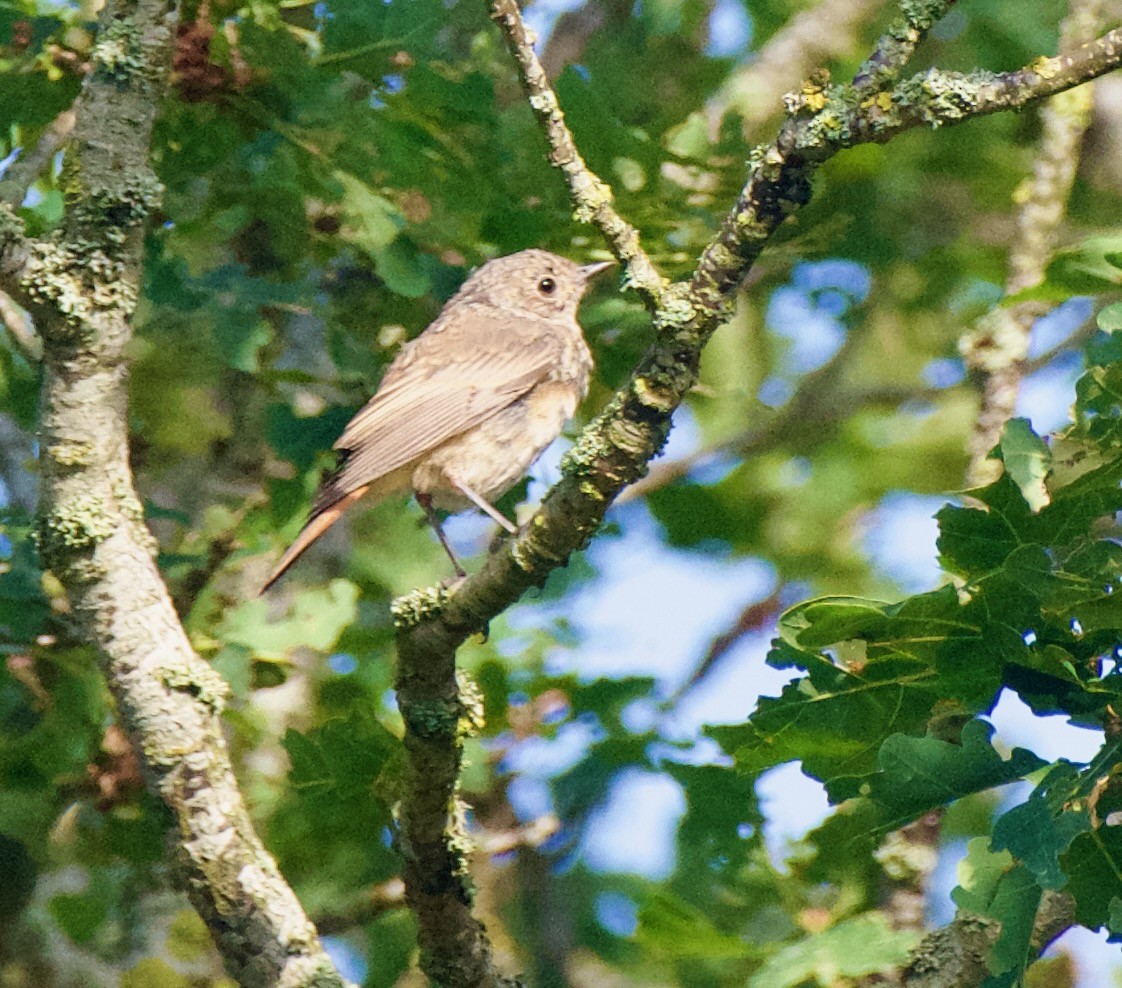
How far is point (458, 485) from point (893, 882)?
6.06ft

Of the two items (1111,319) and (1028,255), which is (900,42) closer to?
(1111,319)

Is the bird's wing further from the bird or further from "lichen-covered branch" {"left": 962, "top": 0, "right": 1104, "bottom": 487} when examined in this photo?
"lichen-covered branch" {"left": 962, "top": 0, "right": 1104, "bottom": 487}

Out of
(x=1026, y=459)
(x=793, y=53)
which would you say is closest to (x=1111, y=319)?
(x=1026, y=459)

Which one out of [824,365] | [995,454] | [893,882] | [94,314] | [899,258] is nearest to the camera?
[995,454]

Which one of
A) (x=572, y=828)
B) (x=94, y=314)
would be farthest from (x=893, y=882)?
(x=94, y=314)

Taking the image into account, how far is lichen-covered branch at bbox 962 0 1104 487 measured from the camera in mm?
5180

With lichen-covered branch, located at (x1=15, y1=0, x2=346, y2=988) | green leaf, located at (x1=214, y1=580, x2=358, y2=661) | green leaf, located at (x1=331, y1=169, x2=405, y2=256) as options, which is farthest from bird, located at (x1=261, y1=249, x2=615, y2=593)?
lichen-covered branch, located at (x1=15, y1=0, x2=346, y2=988)

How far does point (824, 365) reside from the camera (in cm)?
755

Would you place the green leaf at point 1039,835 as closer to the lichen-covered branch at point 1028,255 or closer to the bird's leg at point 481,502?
the lichen-covered branch at point 1028,255

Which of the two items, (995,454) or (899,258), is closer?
(995,454)

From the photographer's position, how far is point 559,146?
10.5 ft

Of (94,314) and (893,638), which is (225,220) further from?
(893,638)

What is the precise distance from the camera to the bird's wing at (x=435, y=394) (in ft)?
16.7

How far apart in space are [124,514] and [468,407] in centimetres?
161
